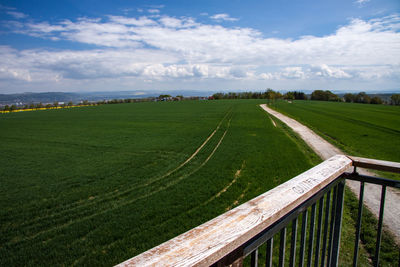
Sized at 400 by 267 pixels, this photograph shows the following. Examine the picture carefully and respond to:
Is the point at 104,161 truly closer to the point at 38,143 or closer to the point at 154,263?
the point at 38,143

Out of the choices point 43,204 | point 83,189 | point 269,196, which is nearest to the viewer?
point 269,196

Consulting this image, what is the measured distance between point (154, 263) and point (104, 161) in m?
15.0

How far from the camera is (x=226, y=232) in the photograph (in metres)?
1.22

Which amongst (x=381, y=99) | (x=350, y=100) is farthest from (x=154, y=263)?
(x=350, y=100)

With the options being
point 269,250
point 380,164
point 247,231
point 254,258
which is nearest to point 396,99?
point 380,164

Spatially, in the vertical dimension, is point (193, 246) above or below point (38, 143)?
above

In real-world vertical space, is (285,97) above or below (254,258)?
above

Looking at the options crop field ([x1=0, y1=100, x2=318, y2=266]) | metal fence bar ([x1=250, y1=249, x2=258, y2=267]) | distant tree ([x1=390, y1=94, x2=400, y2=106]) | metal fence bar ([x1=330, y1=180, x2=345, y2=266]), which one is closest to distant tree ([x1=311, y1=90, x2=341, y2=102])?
distant tree ([x1=390, y1=94, x2=400, y2=106])

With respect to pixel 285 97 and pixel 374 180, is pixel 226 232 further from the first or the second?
pixel 285 97

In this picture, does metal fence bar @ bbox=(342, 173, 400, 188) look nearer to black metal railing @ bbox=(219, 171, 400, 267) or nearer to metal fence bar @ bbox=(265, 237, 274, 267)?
black metal railing @ bbox=(219, 171, 400, 267)

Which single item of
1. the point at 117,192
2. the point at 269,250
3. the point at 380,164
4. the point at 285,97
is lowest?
the point at 117,192

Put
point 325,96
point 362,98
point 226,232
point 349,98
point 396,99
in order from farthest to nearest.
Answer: point 325,96 < point 349,98 < point 362,98 < point 396,99 < point 226,232

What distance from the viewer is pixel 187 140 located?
2130 cm

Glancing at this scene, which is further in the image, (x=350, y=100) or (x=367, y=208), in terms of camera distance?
(x=350, y=100)
